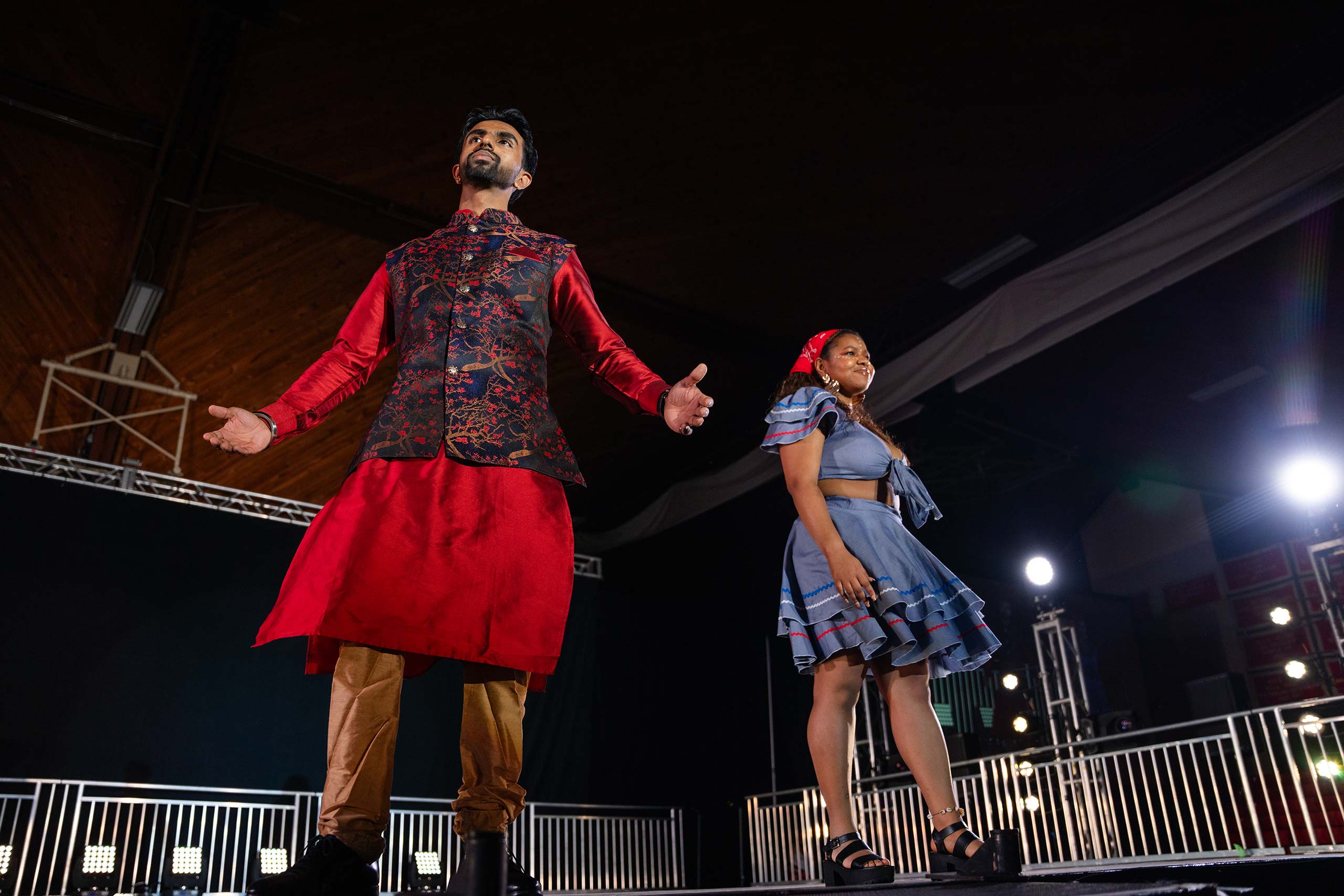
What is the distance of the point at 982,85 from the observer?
489 cm

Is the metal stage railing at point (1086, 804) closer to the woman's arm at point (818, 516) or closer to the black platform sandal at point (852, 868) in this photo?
the black platform sandal at point (852, 868)

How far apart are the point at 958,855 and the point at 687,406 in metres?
1.08

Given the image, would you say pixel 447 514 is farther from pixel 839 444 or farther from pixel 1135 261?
pixel 1135 261

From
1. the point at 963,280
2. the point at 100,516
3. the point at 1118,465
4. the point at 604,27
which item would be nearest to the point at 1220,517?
the point at 1118,465

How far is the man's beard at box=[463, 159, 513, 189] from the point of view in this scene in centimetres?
195

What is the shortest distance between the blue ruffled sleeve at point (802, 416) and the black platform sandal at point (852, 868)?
2.87ft

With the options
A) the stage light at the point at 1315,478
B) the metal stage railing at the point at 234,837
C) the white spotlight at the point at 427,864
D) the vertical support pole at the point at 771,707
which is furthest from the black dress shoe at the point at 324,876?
the stage light at the point at 1315,478

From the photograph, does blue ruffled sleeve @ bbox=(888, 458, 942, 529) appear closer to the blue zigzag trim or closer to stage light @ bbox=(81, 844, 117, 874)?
the blue zigzag trim

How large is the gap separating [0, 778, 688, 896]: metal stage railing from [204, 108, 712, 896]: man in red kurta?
11.7 ft

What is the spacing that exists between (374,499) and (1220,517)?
36.9 ft

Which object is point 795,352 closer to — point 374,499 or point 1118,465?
point 1118,465

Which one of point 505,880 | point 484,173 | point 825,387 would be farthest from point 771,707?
point 505,880

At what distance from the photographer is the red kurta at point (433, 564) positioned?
4.85ft

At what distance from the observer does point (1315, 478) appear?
787 centimetres
